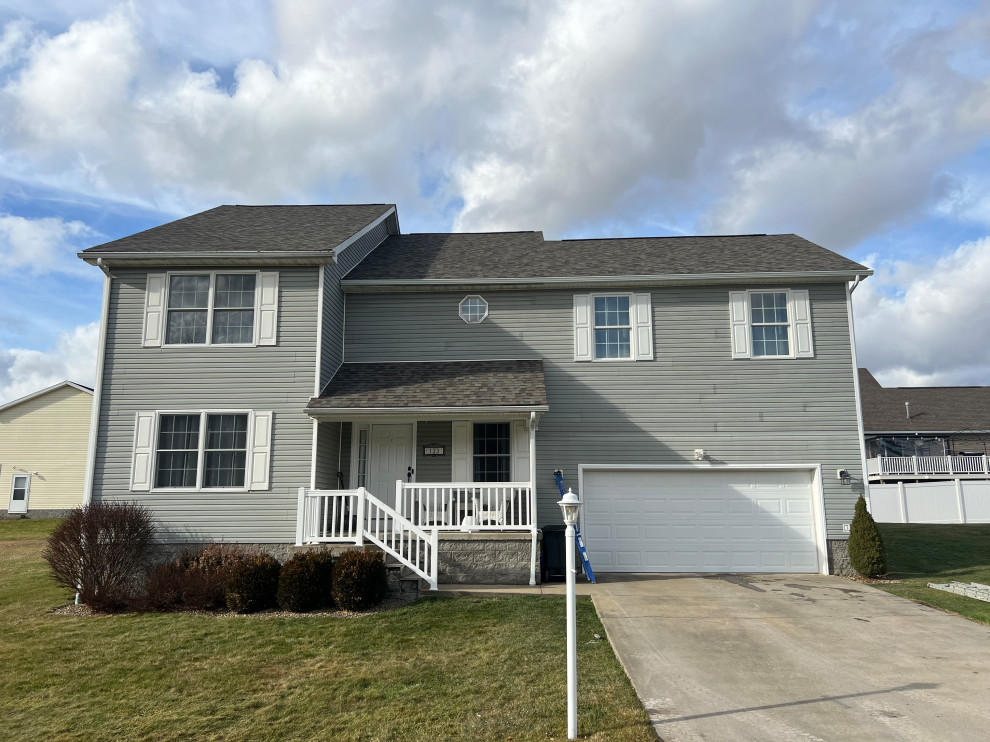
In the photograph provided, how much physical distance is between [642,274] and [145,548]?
412 inches

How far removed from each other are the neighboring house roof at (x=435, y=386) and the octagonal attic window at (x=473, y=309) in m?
0.97

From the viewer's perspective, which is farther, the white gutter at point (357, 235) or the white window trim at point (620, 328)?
the white window trim at point (620, 328)

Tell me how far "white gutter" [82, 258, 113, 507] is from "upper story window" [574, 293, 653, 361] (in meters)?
8.91

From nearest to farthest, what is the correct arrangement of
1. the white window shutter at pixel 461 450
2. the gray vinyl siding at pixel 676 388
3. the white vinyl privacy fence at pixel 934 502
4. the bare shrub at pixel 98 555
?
the bare shrub at pixel 98 555 → the white window shutter at pixel 461 450 → the gray vinyl siding at pixel 676 388 → the white vinyl privacy fence at pixel 934 502

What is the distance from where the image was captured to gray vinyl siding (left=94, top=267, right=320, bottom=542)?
11.8 meters

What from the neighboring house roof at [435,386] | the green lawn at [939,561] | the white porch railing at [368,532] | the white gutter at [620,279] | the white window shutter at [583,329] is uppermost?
the white gutter at [620,279]

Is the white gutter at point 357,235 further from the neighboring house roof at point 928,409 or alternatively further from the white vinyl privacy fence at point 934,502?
the neighboring house roof at point 928,409

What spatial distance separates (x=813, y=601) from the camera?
396 inches

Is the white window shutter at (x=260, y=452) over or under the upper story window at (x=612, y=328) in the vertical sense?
under

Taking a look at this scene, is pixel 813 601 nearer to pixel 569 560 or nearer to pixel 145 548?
pixel 569 560

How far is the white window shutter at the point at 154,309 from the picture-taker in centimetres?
1236

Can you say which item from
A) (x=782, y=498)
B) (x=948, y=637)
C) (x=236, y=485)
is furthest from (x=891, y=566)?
(x=236, y=485)

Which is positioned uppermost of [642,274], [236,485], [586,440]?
[642,274]

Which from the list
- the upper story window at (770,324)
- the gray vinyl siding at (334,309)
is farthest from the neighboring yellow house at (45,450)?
the upper story window at (770,324)
